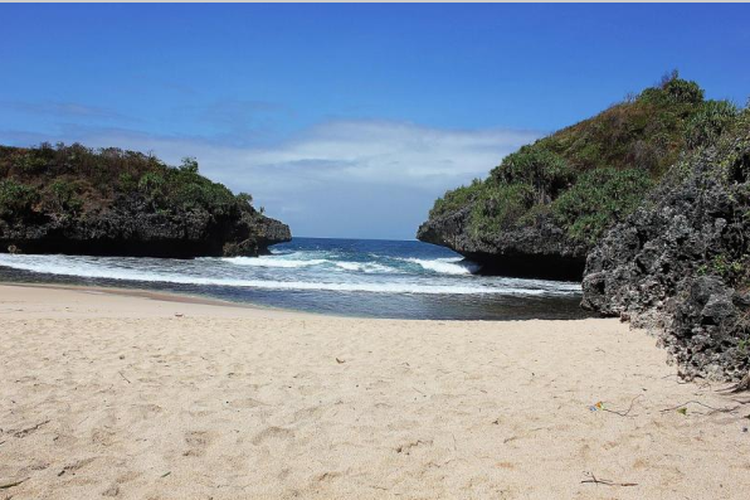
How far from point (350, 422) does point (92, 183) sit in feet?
114

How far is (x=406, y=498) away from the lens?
124 inches

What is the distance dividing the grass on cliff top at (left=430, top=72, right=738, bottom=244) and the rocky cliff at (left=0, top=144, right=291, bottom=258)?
1655 centimetres

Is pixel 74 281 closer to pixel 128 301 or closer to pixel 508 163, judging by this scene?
pixel 128 301

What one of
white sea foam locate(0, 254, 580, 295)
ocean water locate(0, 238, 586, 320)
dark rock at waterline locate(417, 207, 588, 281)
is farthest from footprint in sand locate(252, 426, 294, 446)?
dark rock at waterline locate(417, 207, 588, 281)

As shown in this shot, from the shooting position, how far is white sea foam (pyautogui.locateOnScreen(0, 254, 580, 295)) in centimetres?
1927

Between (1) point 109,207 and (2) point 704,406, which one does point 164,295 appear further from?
(1) point 109,207

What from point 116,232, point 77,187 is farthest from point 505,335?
point 77,187

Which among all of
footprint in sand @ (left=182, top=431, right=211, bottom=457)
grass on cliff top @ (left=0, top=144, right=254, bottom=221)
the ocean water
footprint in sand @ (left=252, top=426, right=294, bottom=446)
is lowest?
footprint in sand @ (left=182, top=431, right=211, bottom=457)

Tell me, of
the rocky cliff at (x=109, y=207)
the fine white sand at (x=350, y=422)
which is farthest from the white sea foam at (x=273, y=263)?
the fine white sand at (x=350, y=422)

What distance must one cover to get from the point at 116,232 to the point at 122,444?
31.0 meters

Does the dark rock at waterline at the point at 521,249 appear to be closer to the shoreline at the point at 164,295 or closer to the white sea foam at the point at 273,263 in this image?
the white sea foam at the point at 273,263

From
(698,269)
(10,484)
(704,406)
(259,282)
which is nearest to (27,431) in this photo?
(10,484)

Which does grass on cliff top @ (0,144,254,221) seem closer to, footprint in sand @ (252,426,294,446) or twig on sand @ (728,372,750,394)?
footprint in sand @ (252,426,294,446)

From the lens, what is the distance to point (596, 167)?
28.3 metres
